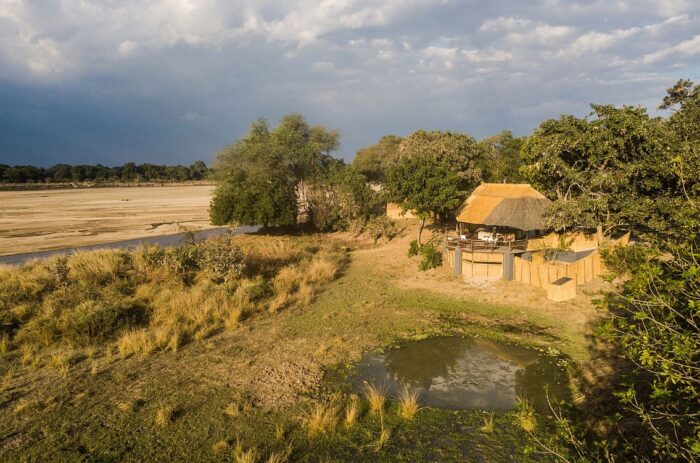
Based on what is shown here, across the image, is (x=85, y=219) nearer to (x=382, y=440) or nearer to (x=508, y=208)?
(x=508, y=208)

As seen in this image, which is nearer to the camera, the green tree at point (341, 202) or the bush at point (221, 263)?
the bush at point (221, 263)

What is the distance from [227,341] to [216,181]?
987 inches

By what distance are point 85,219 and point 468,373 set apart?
43.5 meters

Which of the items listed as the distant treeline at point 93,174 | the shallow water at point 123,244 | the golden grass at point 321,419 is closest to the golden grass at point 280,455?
the golden grass at point 321,419

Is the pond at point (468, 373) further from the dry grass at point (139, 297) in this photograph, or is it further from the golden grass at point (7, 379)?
the golden grass at point (7, 379)

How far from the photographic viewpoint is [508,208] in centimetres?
2005

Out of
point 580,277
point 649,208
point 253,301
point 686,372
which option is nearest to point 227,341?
point 253,301

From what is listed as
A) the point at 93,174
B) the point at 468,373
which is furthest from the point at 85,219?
the point at 93,174

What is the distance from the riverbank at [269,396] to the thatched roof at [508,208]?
4.63 metres

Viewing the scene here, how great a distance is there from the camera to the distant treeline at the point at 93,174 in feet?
295

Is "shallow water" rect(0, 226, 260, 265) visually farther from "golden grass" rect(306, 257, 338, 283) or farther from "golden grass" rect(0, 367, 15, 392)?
"golden grass" rect(0, 367, 15, 392)

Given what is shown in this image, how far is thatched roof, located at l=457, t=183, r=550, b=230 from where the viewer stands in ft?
63.9

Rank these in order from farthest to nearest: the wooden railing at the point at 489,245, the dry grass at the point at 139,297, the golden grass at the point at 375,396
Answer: the wooden railing at the point at 489,245 < the dry grass at the point at 139,297 < the golden grass at the point at 375,396

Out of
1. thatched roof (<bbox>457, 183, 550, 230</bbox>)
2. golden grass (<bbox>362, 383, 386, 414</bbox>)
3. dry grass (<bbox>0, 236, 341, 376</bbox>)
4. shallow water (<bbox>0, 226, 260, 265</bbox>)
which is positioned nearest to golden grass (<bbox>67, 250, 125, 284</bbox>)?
dry grass (<bbox>0, 236, 341, 376</bbox>)
